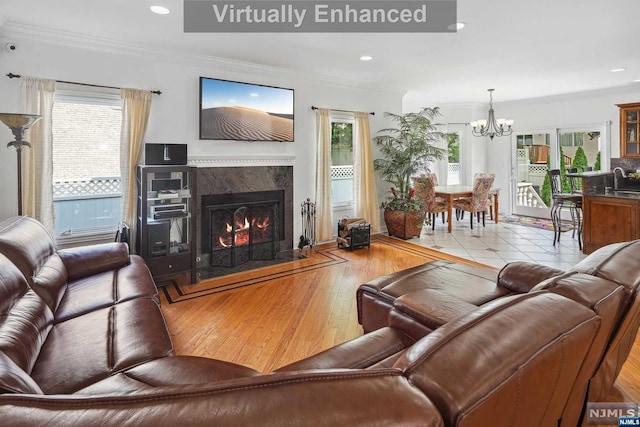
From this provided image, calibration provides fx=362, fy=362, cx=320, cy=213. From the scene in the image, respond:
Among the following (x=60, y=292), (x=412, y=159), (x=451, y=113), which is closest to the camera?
(x=60, y=292)

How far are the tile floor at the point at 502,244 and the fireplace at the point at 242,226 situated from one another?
7.72ft

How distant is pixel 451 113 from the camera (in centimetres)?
847

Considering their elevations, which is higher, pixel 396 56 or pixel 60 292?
pixel 396 56

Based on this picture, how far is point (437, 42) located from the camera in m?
3.88

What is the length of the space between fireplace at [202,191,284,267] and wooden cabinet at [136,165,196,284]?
22.0 inches

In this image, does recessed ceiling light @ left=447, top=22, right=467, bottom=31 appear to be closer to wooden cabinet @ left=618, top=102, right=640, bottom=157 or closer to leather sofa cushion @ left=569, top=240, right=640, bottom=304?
leather sofa cushion @ left=569, top=240, right=640, bottom=304

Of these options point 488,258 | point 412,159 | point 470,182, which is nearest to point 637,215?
point 488,258

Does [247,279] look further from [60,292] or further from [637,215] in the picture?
[637,215]

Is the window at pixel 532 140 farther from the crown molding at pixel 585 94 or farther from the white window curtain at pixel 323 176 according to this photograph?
the white window curtain at pixel 323 176

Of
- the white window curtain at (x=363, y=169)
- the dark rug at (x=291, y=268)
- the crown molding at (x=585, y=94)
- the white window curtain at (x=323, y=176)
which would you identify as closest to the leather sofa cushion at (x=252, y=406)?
the dark rug at (x=291, y=268)

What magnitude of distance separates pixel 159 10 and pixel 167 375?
292 centimetres

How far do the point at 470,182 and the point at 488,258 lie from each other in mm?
4087

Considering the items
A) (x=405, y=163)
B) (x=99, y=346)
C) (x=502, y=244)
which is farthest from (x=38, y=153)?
(x=502, y=244)

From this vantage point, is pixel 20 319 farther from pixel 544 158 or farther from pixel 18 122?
Result: pixel 544 158
